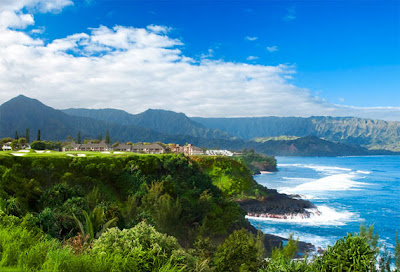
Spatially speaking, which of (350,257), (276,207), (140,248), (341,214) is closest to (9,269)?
(140,248)

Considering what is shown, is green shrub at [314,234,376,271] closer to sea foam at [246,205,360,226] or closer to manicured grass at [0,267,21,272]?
manicured grass at [0,267,21,272]

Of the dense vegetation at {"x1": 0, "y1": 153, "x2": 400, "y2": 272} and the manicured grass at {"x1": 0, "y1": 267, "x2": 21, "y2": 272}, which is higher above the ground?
the manicured grass at {"x1": 0, "y1": 267, "x2": 21, "y2": 272}

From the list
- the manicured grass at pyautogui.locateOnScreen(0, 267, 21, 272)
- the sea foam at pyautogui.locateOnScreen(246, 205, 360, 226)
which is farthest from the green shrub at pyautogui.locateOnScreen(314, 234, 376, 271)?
the sea foam at pyautogui.locateOnScreen(246, 205, 360, 226)

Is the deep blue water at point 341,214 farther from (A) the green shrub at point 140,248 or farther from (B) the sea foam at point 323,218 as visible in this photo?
(A) the green shrub at point 140,248

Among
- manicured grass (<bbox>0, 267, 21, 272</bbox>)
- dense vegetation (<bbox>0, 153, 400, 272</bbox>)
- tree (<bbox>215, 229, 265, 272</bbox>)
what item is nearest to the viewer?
manicured grass (<bbox>0, 267, 21, 272</bbox>)

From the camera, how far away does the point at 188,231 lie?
30219 millimetres

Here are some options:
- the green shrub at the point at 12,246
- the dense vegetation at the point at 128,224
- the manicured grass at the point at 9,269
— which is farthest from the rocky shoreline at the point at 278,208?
the manicured grass at the point at 9,269

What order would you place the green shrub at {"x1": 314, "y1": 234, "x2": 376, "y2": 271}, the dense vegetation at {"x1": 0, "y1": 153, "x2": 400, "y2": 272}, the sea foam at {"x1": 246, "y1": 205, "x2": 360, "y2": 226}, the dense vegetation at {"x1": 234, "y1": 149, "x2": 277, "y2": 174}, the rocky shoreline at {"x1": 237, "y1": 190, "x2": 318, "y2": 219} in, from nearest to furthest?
the dense vegetation at {"x1": 0, "y1": 153, "x2": 400, "y2": 272} < the green shrub at {"x1": 314, "y1": 234, "x2": 376, "y2": 271} < the sea foam at {"x1": 246, "y1": 205, "x2": 360, "y2": 226} < the rocky shoreline at {"x1": 237, "y1": 190, "x2": 318, "y2": 219} < the dense vegetation at {"x1": 234, "y1": 149, "x2": 277, "y2": 174}

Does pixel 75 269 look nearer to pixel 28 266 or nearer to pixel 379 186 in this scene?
pixel 28 266

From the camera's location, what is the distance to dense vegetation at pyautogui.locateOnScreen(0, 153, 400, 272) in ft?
24.4

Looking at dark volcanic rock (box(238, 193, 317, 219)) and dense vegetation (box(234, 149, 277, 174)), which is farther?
dense vegetation (box(234, 149, 277, 174))

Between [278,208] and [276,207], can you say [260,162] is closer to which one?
[276,207]

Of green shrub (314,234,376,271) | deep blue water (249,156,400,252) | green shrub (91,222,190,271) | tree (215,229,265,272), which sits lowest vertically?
deep blue water (249,156,400,252)

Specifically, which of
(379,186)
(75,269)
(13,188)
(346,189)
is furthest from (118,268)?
(379,186)
